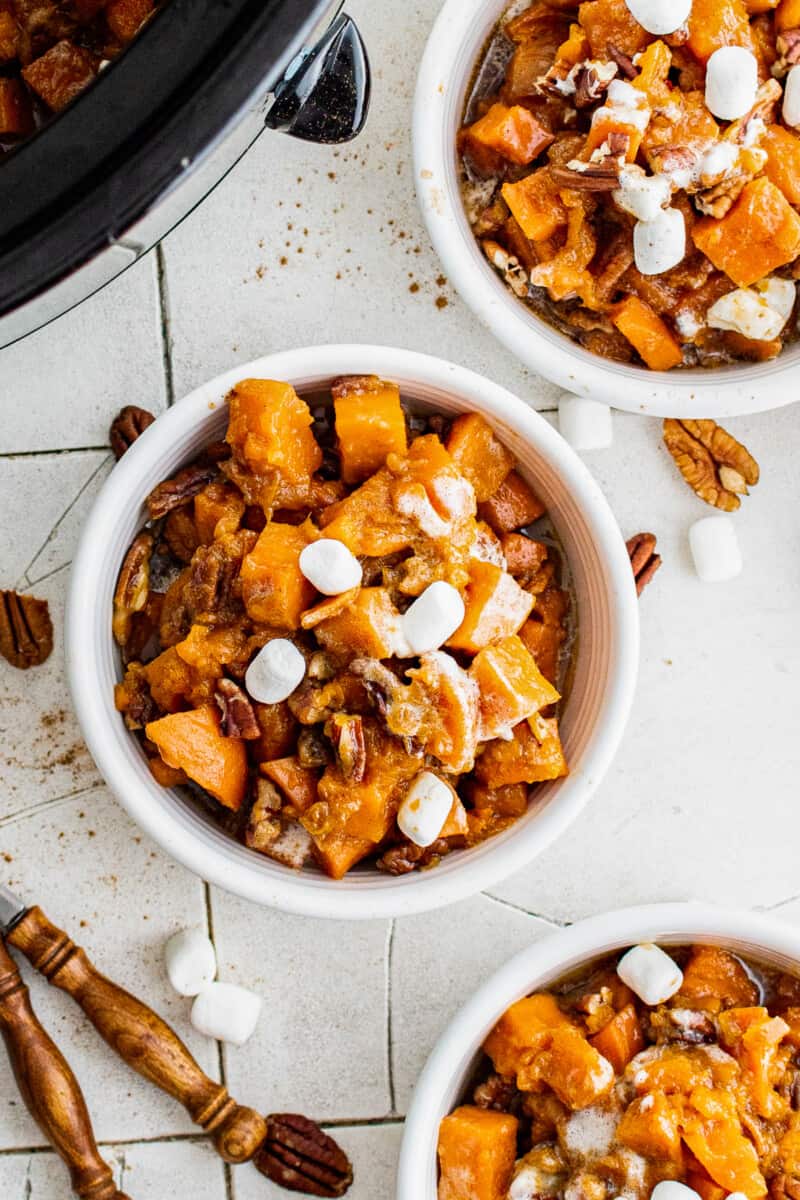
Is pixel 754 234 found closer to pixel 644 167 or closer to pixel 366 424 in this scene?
pixel 644 167

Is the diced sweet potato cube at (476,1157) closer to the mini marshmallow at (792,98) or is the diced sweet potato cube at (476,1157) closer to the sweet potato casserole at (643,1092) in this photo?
the sweet potato casserole at (643,1092)

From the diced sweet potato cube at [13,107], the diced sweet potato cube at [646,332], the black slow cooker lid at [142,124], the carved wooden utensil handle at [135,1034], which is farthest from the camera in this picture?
the carved wooden utensil handle at [135,1034]

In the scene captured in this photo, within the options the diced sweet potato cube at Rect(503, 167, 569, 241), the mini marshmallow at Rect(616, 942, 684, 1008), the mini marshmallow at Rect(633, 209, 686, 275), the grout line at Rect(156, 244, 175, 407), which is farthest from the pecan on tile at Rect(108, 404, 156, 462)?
the mini marshmallow at Rect(616, 942, 684, 1008)

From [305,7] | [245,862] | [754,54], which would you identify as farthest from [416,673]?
[754,54]

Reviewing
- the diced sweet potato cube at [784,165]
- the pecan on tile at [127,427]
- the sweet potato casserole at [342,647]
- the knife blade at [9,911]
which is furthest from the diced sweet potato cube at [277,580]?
the diced sweet potato cube at [784,165]

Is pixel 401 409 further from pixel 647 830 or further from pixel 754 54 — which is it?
pixel 647 830

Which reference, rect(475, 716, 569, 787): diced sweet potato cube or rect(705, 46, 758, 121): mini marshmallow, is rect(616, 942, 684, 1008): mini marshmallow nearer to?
rect(475, 716, 569, 787): diced sweet potato cube

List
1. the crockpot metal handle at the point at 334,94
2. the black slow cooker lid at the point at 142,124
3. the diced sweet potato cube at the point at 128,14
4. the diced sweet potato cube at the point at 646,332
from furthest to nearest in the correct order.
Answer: the diced sweet potato cube at the point at 646,332 < the diced sweet potato cube at the point at 128,14 < the crockpot metal handle at the point at 334,94 < the black slow cooker lid at the point at 142,124
